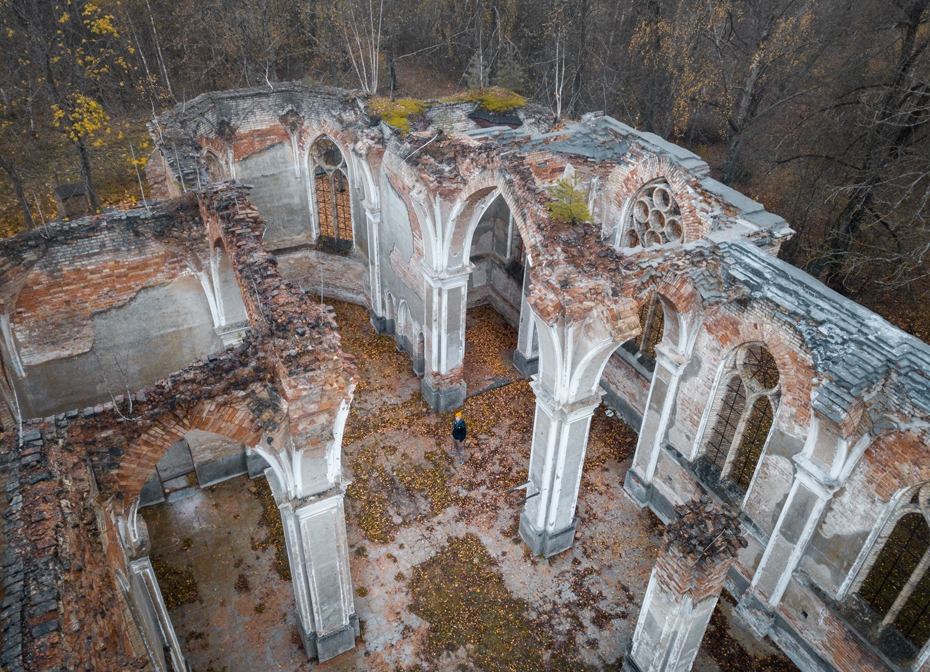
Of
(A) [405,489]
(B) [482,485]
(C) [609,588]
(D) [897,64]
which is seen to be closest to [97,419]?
(A) [405,489]

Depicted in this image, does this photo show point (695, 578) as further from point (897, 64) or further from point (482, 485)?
Answer: point (897, 64)

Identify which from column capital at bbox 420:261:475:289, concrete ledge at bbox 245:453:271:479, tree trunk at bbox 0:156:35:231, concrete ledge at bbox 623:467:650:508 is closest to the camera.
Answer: concrete ledge at bbox 623:467:650:508

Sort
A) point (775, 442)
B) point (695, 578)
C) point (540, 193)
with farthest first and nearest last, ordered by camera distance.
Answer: point (540, 193) < point (775, 442) < point (695, 578)

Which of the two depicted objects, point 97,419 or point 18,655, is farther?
point 97,419

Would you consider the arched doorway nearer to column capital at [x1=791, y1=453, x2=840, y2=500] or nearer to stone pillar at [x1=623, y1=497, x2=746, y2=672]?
stone pillar at [x1=623, y1=497, x2=746, y2=672]

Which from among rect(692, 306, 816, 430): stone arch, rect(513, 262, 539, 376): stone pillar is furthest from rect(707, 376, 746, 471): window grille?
rect(513, 262, 539, 376): stone pillar

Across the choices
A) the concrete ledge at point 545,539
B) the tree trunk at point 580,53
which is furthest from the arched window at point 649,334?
the tree trunk at point 580,53

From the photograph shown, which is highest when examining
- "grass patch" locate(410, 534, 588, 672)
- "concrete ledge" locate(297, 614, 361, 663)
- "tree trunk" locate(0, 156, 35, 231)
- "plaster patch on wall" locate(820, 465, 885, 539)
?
"tree trunk" locate(0, 156, 35, 231)

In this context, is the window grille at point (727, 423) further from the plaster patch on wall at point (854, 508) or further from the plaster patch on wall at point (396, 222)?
the plaster patch on wall at point (396, 222)
